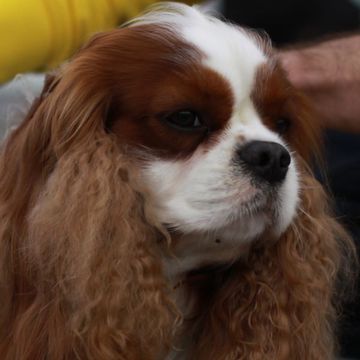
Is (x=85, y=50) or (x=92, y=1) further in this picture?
(x=92, y=1)

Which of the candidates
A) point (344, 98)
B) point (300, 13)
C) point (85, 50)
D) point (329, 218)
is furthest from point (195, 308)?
point (300, 13)

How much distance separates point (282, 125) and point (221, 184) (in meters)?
0.23

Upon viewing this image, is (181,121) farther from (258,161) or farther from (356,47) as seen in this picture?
(356,47)

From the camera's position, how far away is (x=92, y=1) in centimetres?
188

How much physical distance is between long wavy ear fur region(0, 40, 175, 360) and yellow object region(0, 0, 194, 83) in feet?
1.17

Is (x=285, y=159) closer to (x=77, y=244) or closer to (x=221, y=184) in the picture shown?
(x=221, y=184)

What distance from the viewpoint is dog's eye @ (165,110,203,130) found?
130cm

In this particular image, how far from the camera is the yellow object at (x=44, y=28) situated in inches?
66.5

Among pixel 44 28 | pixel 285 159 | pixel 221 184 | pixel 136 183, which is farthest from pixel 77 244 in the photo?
pixel 44 28

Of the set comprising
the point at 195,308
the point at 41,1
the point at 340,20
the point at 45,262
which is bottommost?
the point at 340,20

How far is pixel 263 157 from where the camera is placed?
4.25 ft

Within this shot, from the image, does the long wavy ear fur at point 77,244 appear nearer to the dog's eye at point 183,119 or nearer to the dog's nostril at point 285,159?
the dog's eye at point 183,119

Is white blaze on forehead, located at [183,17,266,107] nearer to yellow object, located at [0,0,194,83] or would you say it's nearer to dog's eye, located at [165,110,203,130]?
dog's eye, located at [165,110,203,130]

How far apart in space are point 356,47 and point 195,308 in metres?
0.75
